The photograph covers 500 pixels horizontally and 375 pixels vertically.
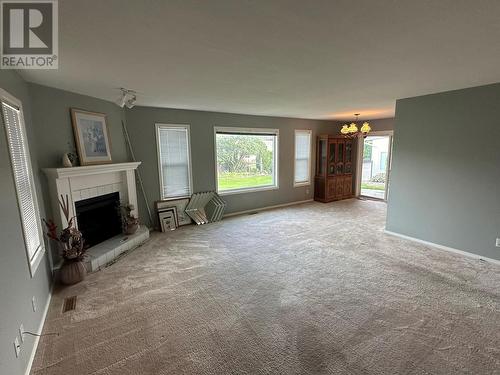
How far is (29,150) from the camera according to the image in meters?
2.56

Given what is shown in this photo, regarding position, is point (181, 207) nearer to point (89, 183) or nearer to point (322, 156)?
point (89, 183)

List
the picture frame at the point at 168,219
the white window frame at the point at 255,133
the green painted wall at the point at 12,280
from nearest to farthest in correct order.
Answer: the green painted wall at the point at 12,280
the picture frame at the point at 168,219
the white window frame at the point at 255,133

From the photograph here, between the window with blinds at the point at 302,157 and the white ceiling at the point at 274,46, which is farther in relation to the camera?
the window with blinds at the point at 302,157

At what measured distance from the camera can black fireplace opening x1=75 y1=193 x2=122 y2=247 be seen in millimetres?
3489

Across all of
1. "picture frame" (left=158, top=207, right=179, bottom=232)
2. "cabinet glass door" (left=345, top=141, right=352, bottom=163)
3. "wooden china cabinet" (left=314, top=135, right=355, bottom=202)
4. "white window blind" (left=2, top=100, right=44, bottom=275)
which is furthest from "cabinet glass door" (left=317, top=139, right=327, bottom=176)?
"white window blind" (left=2, top=100, right=44, bottom=275)

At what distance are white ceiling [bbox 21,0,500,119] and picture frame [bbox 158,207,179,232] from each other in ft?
7.95

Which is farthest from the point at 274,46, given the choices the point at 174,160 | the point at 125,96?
the point at 174,160

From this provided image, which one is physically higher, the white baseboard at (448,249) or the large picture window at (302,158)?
the large picture window at (302,158)

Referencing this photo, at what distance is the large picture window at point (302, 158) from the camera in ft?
22.4

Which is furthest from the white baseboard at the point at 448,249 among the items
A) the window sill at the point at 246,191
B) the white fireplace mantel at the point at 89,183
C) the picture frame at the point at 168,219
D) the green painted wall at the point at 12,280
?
the green painted wall at the point at 12,280

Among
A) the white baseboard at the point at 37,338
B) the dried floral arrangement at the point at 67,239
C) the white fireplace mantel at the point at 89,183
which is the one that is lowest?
the white baseboard at the point at 37,338

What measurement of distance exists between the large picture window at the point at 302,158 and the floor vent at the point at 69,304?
5541 mm

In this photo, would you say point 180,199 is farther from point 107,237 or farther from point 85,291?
point 85,291

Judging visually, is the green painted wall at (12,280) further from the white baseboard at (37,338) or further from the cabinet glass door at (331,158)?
the cabinet glass door at (331,158)
